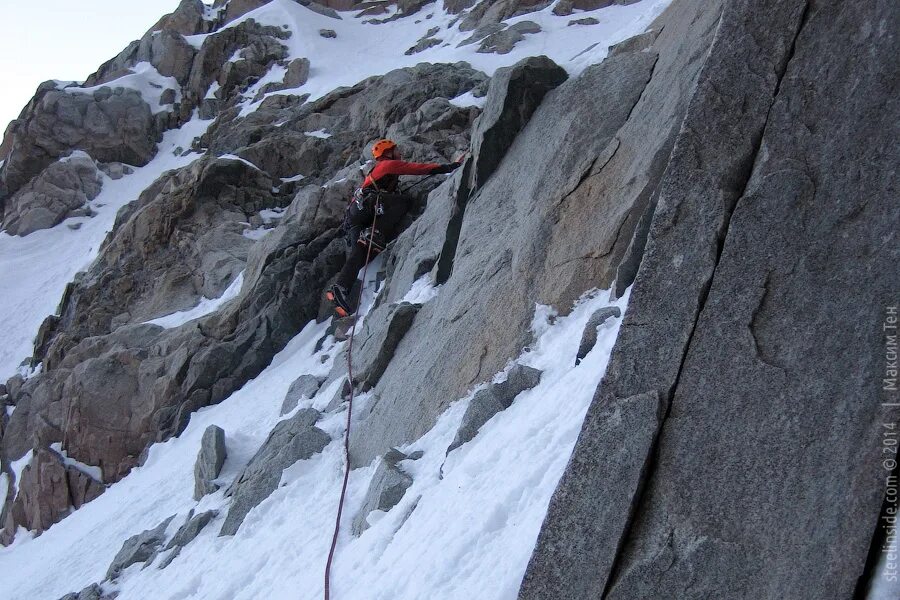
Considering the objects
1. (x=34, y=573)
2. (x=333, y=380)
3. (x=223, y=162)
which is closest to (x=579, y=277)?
(x=333, y=380)

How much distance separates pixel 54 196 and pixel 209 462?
23.6 meters

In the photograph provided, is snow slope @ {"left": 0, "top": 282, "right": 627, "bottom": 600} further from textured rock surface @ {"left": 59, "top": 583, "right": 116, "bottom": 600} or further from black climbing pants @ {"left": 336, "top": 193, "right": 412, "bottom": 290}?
black climbing pants @ {"left": 336, "top": 193, "right": 412, "bottom": 290}

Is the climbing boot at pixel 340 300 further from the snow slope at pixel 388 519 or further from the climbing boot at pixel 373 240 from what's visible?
the snow slope at pixel 388 519

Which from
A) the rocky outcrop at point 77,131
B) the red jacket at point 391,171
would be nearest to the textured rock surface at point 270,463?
the red jacket at point 391,171

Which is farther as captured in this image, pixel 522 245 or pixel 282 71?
pixel 282 71

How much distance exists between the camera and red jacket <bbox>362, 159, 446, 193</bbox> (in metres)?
12.5

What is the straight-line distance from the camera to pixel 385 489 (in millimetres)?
5680

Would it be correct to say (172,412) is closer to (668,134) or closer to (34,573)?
(34,573)

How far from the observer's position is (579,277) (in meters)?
6.32

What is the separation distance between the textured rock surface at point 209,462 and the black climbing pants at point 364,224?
3728 mm

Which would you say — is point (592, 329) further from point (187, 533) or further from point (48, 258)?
point (48, 258)

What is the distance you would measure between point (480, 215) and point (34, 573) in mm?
8524

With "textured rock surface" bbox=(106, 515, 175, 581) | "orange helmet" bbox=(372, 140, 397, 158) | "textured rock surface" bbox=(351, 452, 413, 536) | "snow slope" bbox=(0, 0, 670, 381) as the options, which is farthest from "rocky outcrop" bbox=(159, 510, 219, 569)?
"snow slope" bbox=(0, 0, 670, 381)

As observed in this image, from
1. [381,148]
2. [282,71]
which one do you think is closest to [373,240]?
[381,148]
